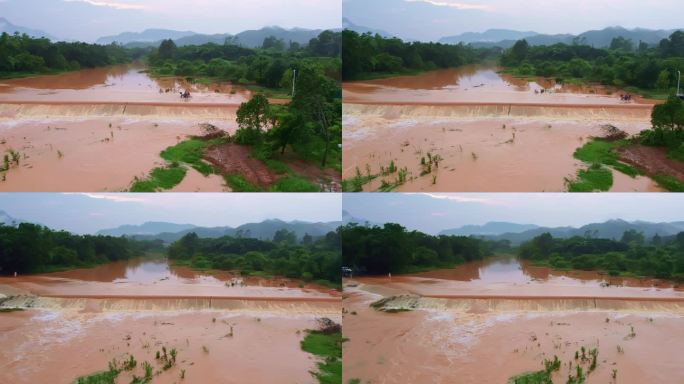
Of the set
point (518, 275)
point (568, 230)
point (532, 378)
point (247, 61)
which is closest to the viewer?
point (532, 378)

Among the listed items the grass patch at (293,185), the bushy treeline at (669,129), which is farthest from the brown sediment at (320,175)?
the bushy treeline at (669,129)

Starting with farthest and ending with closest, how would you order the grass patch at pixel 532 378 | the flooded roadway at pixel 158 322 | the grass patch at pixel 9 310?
the grass patch at pixel 9 310, the flooded roadway at pixel 158 322, the grass patch at pixel 532 378

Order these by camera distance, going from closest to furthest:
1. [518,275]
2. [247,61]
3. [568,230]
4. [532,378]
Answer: [532,378] < [568,230] < [518,275] < [247,61]

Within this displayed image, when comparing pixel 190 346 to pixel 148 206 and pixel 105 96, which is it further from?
pixel 105 96

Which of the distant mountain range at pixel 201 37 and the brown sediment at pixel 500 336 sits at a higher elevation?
the distant mountain range at pixel 201 37

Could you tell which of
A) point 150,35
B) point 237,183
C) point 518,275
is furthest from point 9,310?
point 518,275

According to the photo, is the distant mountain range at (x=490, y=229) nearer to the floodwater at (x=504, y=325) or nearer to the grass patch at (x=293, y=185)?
the floodwater at (x=504, y=325)

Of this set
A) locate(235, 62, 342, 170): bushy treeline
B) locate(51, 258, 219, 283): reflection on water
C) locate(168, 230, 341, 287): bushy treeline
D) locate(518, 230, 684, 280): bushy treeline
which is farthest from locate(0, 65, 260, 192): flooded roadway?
locate(518, 230, 684, 280): bushy treeline

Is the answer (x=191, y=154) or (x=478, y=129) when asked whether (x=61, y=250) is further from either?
(x=478, y=129)
